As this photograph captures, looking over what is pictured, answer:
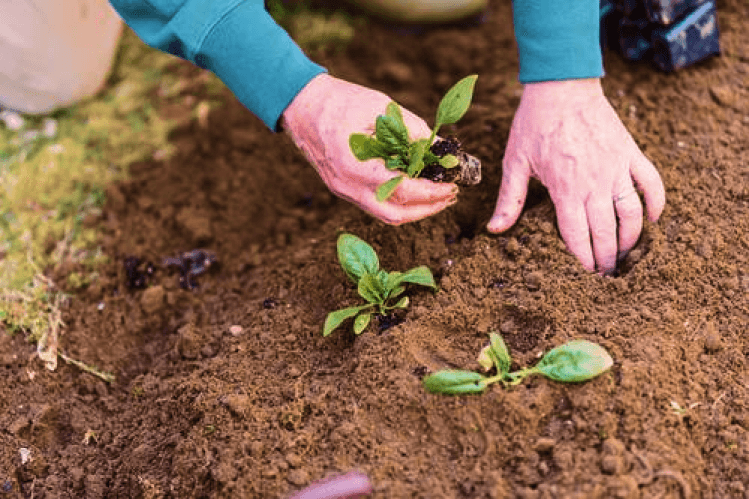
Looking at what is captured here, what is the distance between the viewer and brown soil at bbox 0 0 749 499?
63.9 inches

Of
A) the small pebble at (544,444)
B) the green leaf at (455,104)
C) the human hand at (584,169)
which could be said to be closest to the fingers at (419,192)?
the green leaf at (455,104)

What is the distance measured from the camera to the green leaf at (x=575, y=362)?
1.62m

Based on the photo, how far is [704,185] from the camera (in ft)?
6.88

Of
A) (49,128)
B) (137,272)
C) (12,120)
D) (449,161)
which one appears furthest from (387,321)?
(12,120)

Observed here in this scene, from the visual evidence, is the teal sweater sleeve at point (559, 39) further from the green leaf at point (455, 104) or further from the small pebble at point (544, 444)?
the small pebble at point (544, 444)

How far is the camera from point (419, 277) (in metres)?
1.84

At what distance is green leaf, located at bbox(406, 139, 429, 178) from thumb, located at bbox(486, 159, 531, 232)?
0.30 meters

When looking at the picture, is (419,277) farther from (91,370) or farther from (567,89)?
(91,370)

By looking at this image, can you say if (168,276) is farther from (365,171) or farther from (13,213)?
(365,171)

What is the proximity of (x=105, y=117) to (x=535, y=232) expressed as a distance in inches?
62.0

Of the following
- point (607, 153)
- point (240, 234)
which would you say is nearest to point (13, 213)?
point (240, 234)

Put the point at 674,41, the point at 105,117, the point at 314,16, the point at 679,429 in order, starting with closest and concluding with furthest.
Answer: the point at 679,429 < the point at 674,41 < the point at 105,117 < the point at 314,16

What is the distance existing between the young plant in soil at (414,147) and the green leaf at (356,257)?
19cm

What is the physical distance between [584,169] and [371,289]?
54cm
